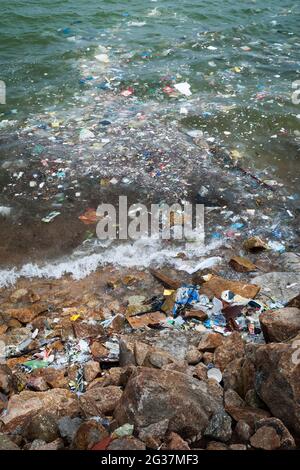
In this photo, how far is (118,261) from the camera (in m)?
4.98

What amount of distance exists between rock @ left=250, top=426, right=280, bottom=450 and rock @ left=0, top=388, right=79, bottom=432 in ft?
3.87

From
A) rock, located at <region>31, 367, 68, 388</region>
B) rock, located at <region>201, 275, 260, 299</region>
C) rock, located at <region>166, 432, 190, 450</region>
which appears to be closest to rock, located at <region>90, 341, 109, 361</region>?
rock, located at <region>31, 367, 68, 388</region>

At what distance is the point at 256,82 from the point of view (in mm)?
8641

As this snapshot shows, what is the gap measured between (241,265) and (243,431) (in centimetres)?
246

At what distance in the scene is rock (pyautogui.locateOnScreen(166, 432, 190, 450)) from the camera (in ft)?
7.78

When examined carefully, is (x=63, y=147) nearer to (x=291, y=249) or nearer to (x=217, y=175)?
(x=217, y=175)

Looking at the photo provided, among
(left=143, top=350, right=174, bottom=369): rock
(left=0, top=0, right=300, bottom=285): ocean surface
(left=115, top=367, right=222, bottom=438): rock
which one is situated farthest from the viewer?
(left=0, top=0, right=300, bottom=285): ocean surface

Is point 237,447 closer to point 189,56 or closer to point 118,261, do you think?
point 118,261

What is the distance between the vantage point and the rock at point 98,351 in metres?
3.72

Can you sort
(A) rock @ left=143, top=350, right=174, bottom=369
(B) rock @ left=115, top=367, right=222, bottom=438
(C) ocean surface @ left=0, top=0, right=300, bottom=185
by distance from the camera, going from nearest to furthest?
(B) rock @ left=115, top=367, right=222, bottom=438
(A) rock @ left=143, top=350, right=174, bottom=369
(C) ocean surface @ left=0, top=0, right=300, bottom=185

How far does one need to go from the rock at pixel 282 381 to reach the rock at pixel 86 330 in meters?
1.76

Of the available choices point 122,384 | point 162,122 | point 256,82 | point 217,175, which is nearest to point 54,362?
point 122,384

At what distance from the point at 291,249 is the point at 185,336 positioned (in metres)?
2.03

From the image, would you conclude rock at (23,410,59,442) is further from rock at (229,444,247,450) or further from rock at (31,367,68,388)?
rock at (229,444,247,450)
